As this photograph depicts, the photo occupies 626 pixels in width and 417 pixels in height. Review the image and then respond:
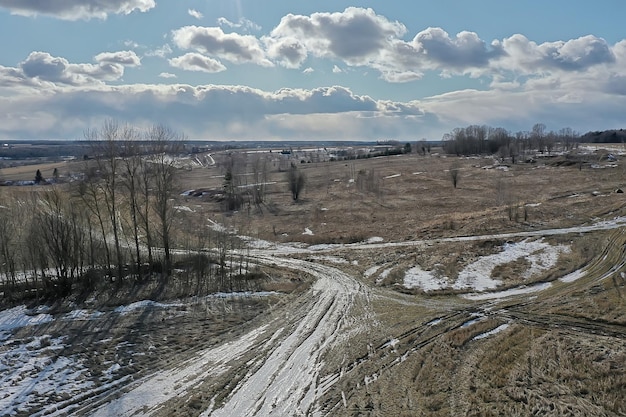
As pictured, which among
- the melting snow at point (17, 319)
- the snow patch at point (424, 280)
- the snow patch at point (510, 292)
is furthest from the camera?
the snow patch at point (424, 280)

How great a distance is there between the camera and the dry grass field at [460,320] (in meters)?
16.3

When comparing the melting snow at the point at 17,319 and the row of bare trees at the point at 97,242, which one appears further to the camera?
the row of bare trees at the point at 97,242

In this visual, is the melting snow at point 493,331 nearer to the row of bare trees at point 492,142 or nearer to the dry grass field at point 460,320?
the dry grass field at point 460,320

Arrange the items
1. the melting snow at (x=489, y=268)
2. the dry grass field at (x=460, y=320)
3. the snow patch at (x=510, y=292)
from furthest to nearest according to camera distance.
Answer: the melting snow at (x=489, y=268) → the snow patch at (x=510, y=292) → the dry grass field at (x=460, y=320)

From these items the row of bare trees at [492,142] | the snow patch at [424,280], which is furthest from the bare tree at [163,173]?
the row of bare trees at [492,142]

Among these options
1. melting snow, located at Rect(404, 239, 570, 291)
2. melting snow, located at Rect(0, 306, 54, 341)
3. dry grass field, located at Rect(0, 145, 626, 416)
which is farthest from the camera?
melting snow, located at Rect(404, 239, 570, 291)

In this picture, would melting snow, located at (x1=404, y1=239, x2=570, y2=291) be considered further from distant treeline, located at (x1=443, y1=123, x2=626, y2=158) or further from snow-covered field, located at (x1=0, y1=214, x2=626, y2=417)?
distant treeline, located at (x1=443, y1=123, x2=626, y2=158)

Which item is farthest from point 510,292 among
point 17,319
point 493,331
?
point 17,319

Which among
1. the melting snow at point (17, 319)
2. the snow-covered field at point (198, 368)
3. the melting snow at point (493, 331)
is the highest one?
the melting snow at point (493, 331)

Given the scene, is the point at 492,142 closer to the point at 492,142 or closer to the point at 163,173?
the point at 492,142

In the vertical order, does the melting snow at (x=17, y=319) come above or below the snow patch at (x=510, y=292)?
above

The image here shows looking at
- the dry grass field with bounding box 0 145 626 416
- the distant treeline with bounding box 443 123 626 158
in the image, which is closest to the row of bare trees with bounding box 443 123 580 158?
the distant treeline with bounding box 443 123 626 158

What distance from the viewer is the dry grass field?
53.5 ft

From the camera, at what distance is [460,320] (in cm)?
2398
